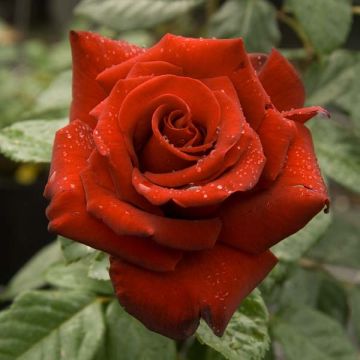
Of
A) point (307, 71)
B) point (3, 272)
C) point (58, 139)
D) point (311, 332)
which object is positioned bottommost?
point (3, 272)

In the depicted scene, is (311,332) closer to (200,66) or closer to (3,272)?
(200,66)

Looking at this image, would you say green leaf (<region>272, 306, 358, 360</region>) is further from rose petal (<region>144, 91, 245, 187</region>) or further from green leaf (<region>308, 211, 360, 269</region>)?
rose petal (<region>144, 91, 245, 187</region>)

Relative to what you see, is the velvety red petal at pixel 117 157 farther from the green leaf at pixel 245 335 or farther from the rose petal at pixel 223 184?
the green leaf at pixel 245 335

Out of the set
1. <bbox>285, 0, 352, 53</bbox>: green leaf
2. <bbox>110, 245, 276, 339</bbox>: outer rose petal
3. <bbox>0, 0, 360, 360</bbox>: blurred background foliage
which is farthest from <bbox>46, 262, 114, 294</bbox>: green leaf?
<bbox>285, 0, 352, 53</bbox>: green leaf

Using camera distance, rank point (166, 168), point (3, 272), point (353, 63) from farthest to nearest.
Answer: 1. point (3, 272)
2. point (353, 63)
3. point (166, 168)

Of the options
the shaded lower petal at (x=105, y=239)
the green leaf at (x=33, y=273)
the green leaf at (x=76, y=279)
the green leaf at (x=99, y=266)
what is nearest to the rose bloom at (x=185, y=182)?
the shaded lower petal at (x=105, y=239)

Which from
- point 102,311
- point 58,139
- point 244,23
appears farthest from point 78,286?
point 244,23
